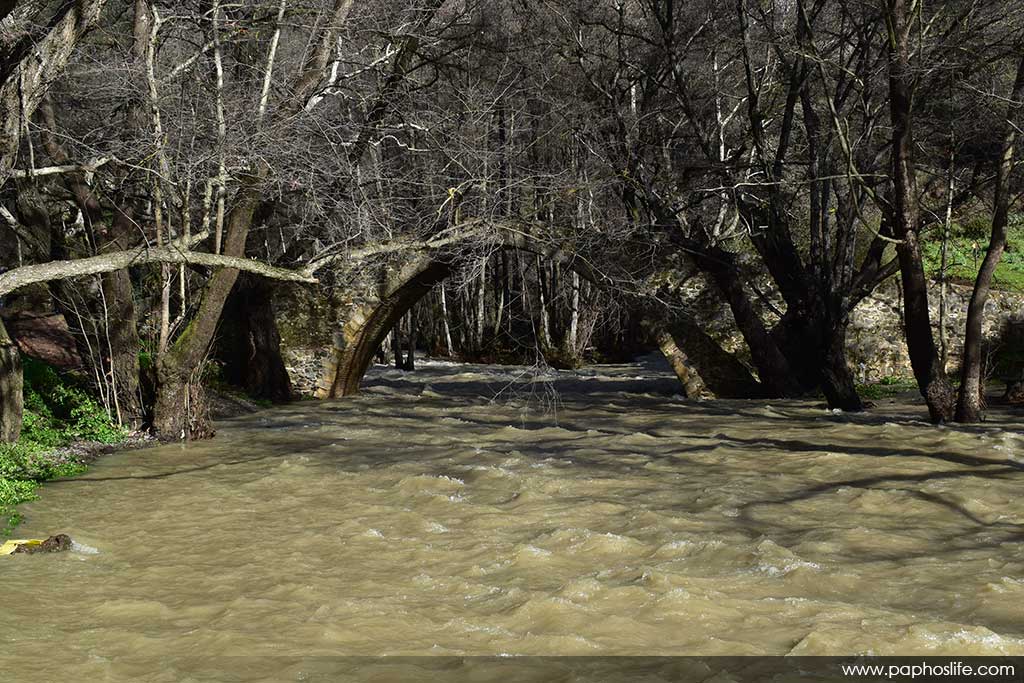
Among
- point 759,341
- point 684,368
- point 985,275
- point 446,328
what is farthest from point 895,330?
point 446,328

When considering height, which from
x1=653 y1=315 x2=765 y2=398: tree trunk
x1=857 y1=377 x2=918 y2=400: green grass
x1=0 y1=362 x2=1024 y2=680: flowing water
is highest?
x1=653 y1=315 x2=765 y2=398: tree trunk

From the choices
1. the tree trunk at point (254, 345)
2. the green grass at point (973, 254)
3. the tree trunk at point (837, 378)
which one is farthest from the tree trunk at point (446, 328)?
the tree trunk at point (837, 378)

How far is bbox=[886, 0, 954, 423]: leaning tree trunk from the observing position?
411 inches

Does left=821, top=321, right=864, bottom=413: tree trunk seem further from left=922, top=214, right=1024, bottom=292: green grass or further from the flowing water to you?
left=922, top=214, right=1024, bottom=292: green grass

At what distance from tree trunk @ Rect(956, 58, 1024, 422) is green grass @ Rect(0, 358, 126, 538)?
9.33 meters

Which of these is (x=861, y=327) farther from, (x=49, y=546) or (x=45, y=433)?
(x=49, y=546)

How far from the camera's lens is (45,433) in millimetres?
10344

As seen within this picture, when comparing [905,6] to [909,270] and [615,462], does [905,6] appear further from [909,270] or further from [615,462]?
[615,462]

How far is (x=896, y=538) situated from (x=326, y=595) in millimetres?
3740

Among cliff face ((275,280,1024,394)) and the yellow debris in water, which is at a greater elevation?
cliff face ((275,280,1024,394))

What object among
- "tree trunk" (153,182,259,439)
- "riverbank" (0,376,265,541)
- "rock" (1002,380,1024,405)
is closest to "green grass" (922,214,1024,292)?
"rock" (1002,380,1024,405)

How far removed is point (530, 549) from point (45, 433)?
21.3 feet

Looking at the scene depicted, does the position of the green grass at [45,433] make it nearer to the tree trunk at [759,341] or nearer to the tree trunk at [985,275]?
the tree trunk at [759,341]

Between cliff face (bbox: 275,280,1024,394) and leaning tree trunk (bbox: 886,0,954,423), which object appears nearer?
leaning tree trunk (bbox: 886,0,954,423)
